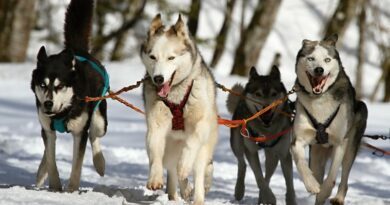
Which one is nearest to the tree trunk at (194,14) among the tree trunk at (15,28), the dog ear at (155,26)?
the tree trunk at (15,28)

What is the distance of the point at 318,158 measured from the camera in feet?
21.5

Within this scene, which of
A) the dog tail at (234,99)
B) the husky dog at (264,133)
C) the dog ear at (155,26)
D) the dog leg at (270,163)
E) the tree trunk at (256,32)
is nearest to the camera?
the dog ear at (155,26)

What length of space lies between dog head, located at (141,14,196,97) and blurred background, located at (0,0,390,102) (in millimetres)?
8509

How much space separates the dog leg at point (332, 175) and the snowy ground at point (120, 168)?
398 millimetres

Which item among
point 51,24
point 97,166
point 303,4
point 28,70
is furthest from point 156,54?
point 303,4

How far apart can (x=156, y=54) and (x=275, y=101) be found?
1.90 m

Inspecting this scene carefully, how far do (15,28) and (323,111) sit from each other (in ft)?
44.5

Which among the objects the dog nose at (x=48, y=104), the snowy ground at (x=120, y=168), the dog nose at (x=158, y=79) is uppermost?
the dog nose at (x=158, y=79)

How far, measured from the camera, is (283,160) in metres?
7.08

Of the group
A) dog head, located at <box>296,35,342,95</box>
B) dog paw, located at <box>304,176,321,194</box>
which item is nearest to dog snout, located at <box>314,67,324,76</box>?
dog head, located at <box>296,35,342,95</box>

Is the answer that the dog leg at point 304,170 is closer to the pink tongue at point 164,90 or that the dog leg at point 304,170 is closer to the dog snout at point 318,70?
the dog snout at point 318,70

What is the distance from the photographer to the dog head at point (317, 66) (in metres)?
5.95

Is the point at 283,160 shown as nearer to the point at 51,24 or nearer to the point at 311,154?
the point at 311,154

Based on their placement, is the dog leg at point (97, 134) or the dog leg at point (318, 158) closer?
the dog leg at point (318, 158)
